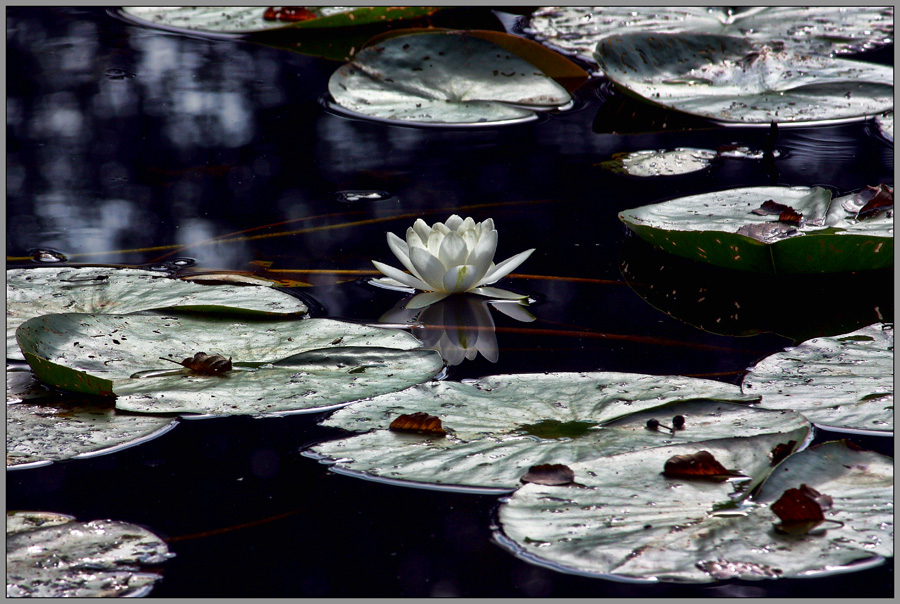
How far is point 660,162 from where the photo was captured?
2.95 meters

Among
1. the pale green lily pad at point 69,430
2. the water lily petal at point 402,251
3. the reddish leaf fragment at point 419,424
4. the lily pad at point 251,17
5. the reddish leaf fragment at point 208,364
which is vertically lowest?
the pale green lily pad at point 69,430

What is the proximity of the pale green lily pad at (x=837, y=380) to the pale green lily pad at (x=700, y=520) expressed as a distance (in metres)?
0.16

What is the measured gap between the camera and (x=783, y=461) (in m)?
1.32

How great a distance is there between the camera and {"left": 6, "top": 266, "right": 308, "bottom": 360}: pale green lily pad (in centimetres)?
195

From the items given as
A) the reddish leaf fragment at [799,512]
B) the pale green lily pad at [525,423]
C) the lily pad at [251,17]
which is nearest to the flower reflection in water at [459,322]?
the pale green lily pad at [525,423]

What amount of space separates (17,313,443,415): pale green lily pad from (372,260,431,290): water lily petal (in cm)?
24

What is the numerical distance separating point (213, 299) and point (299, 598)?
36.3 inches

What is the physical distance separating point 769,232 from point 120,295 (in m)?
1.58

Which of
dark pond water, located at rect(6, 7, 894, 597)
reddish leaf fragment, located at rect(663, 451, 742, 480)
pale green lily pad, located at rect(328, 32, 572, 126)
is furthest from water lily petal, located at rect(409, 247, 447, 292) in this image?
pale green lily pad, located at rect(328, 32, 572, 126)

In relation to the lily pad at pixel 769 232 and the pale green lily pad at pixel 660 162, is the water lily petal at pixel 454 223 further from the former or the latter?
the pale green lily pad at pixel 660 162

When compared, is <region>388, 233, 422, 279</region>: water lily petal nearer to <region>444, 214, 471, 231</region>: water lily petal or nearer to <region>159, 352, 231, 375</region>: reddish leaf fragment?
<region>444, 214, 471, 231</region>: water lily petal

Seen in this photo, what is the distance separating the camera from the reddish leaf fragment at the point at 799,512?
3.96 ft

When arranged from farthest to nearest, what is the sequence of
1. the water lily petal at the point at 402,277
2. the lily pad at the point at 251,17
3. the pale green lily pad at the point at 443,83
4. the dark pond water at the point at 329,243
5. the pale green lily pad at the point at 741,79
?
the lily pad at the point at 251,17
the pale green lily pad at the point at 443,83
the pale green lily pad at the point at 741,79
the water lily petal at the point at 402,277
the dark pond water at the point at 329,243

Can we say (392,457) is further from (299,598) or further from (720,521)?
(720,521)
